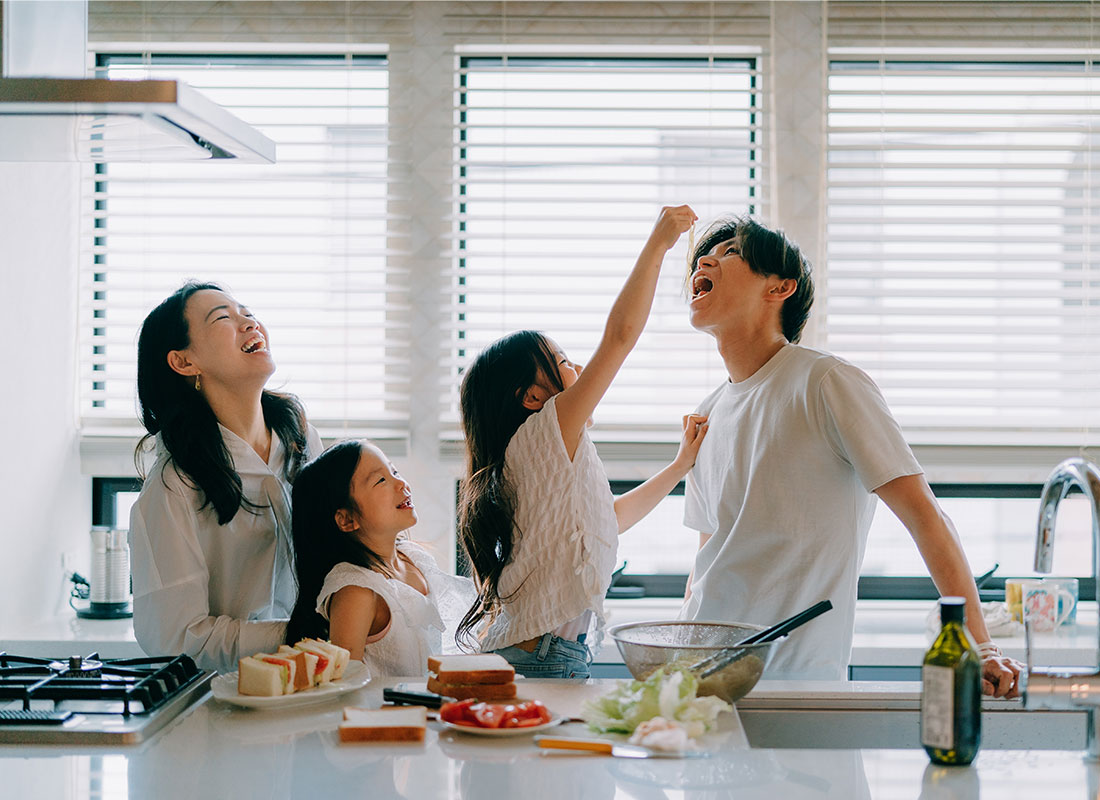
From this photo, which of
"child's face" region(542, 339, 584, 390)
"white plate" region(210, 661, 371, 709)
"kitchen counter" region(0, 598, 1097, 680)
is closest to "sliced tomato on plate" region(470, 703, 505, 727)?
"white plate" region(210, 661, 371, 709)

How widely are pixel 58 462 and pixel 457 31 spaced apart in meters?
1.53

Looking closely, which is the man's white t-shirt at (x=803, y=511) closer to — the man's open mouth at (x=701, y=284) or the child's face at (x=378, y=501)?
the man's open mouth at (x=701, y=284)

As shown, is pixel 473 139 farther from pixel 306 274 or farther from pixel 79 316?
pixel 79 316

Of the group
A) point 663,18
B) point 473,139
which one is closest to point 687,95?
point 663,18

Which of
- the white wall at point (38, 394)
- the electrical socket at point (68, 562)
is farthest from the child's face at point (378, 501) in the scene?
the electrical socket at point (68, 562)

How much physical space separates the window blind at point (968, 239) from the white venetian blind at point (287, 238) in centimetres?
122

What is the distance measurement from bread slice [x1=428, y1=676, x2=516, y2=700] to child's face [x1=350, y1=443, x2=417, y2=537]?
45 centimetres

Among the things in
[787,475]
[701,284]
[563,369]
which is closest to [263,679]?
[563,369]

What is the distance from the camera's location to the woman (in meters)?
1.63

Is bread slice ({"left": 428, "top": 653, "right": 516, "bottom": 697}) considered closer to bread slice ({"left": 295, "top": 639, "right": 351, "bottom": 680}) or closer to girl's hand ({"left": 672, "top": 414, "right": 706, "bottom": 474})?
bread slice ({"left": 295, "top": 639, "right": 351, "bottom": 680})

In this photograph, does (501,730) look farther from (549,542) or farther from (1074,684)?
(1074,684)

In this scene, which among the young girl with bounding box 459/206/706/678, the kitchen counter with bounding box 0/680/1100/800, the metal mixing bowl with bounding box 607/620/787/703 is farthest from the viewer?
the young girl with bounding box 459/206/706/678

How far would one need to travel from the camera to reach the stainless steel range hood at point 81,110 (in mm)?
1287

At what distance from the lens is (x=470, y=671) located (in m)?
1.31
